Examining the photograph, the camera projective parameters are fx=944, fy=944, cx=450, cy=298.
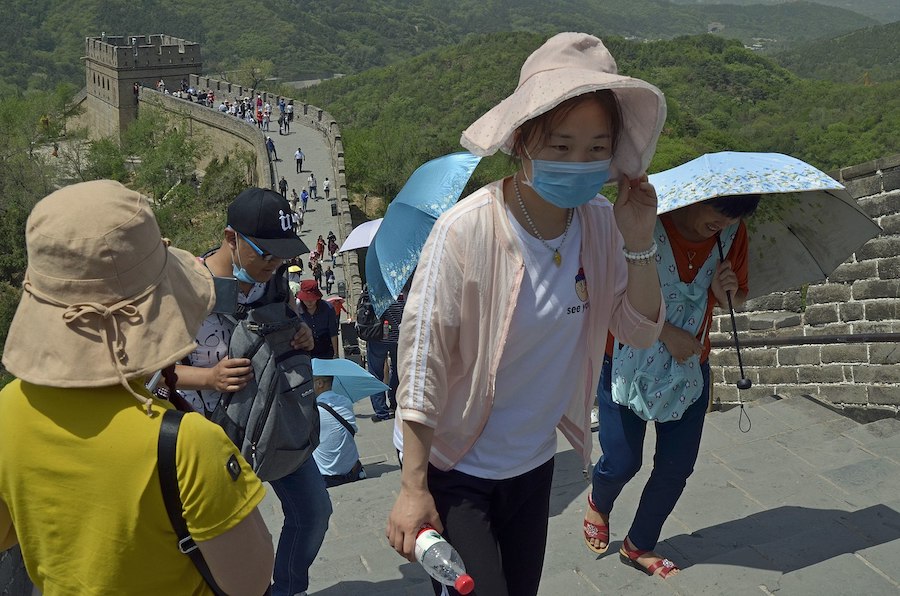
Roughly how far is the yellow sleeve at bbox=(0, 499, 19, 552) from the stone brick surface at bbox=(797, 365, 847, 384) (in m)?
5.28

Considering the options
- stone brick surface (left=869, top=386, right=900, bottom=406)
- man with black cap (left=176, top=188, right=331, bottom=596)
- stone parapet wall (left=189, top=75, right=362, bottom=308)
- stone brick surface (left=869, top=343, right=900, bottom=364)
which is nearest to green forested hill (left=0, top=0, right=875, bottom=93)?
stone parapet wall (left=189, top=75, right=362, bottom=308)

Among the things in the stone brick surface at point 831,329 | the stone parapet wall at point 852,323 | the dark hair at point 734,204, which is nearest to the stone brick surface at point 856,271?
the stone parapet wall at point 852,323

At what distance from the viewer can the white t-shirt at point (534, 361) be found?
7.54ft

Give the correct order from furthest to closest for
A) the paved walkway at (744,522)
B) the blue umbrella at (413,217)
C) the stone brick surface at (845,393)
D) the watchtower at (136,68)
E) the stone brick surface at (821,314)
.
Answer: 1. the watchtower at (136,68)
2. the stone brick surface at (821,314)
3. the stone brick surface at (845,393)
4. the blue umbrella at (413,217)
5. the paved walkway at (744,522)

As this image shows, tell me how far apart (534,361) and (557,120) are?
23.2 inches

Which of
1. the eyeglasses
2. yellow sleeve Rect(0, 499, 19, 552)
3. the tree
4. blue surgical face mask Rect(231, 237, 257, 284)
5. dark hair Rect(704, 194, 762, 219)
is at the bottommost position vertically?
the tree

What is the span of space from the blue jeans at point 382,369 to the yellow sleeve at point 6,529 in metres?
5.64

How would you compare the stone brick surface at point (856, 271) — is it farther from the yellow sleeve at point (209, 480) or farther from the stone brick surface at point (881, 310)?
the yellow sleeve at point (209, 480)

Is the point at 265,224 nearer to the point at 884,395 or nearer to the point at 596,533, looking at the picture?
the point at 596,533

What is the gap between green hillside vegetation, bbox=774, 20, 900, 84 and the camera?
100375 mm

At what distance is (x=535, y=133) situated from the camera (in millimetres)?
2256

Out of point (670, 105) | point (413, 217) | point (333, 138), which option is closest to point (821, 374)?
point (413, 217)

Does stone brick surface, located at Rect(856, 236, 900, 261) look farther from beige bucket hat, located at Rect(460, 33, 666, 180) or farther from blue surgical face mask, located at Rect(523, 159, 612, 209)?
blue surgical face mask, located at Rect(523, 159, 612, 209)

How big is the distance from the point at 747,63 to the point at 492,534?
8415cm
